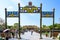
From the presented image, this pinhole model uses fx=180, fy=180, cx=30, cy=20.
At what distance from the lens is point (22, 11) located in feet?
70.7

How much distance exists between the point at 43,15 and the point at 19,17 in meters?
2.83

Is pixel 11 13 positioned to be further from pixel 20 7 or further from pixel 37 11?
pixel 37 11

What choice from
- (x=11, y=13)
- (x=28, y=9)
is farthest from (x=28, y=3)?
(x=11, y=13)

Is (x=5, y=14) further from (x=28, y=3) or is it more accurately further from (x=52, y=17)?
(x=52, y=17)

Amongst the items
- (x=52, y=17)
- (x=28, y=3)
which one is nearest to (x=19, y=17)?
(x=28, y=3)

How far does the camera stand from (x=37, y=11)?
2145cm

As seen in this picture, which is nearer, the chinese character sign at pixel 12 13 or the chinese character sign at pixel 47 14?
the chinese character sign at pixel 47 14

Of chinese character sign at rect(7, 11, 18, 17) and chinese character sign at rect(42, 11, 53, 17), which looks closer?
chinese character sign at rect(42, 11, 53, 17)

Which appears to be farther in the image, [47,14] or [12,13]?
[12,13]

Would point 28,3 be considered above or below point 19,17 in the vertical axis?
above

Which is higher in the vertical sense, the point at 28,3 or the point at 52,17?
the point at 28,3

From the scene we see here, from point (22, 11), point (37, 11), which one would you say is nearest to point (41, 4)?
point (37, 11)

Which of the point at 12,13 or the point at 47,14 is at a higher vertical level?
the point at 12,13

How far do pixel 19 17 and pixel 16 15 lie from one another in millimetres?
434
